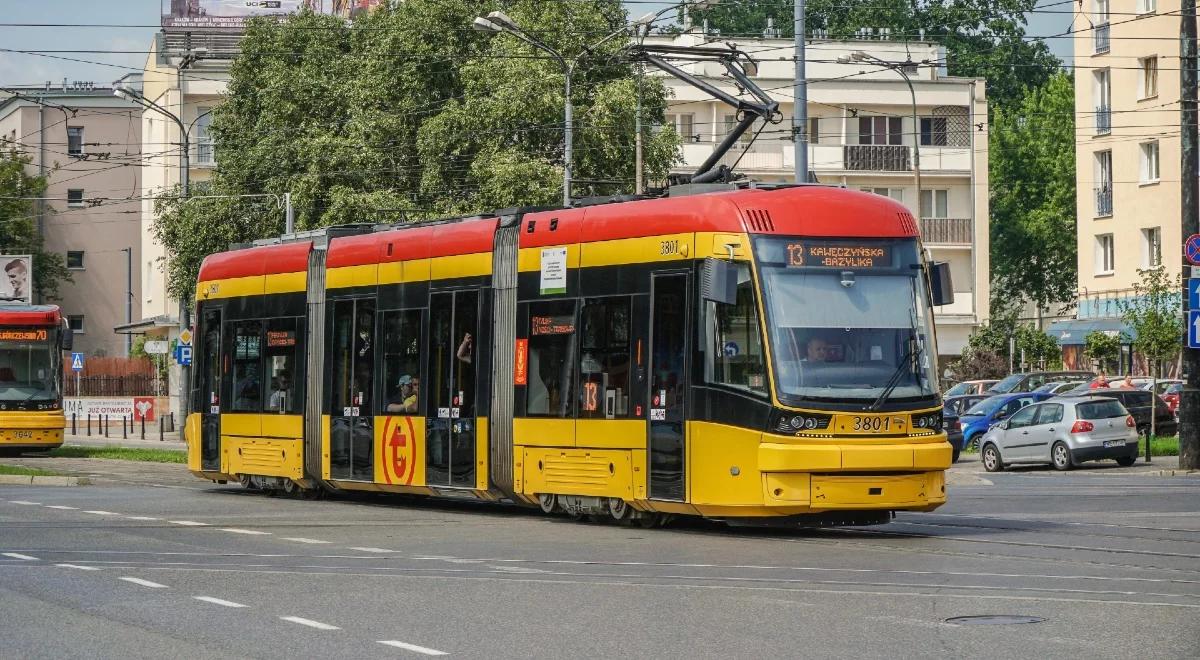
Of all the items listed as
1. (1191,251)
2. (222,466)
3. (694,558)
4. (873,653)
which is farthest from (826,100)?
(873,653)

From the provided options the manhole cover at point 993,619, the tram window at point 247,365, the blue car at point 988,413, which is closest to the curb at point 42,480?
the tram window at point 247,365

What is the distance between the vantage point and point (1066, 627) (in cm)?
1208

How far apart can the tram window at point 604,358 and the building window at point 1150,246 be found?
152 feet

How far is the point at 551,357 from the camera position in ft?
69.6

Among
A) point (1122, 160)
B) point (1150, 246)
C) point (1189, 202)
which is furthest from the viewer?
point (1122, 160)

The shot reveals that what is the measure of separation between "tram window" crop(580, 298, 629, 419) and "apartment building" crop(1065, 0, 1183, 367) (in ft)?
143

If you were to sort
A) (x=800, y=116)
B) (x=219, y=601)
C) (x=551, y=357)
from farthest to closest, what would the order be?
(x=800, y=116)
(x=551, y=357)
(x=219, y=601)

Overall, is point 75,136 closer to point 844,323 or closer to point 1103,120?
point 1103,120

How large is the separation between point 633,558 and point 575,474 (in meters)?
3.87

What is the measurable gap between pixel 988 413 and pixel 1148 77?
20.0m

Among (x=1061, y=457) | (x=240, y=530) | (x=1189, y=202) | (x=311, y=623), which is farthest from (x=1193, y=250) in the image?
(x=311, y=623)

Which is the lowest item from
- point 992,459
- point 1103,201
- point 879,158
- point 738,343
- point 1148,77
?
point 992,459

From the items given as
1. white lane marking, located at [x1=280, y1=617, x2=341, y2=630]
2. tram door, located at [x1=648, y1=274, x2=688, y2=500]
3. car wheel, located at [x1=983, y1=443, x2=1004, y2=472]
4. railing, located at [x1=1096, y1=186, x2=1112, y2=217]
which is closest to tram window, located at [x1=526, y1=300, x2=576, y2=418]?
tram door, located at [x1=648, y1=274, x2=688, y2=500]

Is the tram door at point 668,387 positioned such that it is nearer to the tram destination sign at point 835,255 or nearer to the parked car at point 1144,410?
the tram destination sign at point 835,255
